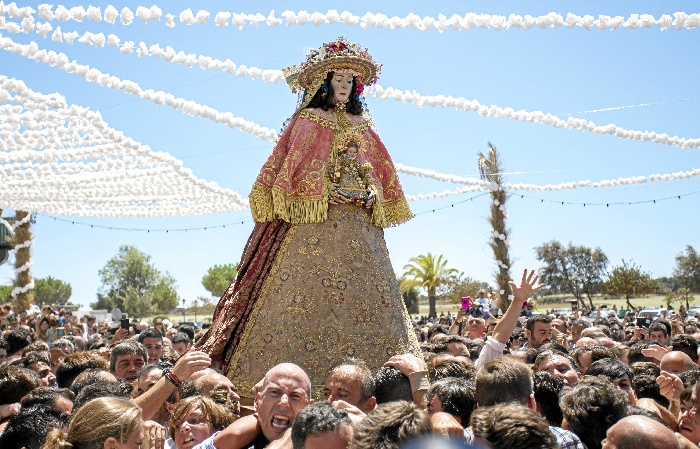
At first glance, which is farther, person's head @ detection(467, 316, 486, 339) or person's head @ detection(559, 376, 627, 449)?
person's head @ detection(467, 316, 486, 339)

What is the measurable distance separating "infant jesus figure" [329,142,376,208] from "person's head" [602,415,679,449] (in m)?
3.85

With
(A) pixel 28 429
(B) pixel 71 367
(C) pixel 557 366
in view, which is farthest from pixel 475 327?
(A) pixel 28 429

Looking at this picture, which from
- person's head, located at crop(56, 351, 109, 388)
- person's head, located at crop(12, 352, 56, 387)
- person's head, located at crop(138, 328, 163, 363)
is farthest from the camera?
person's head, located at crop(138, 328, 163, 363)

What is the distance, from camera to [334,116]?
6777 millimetres

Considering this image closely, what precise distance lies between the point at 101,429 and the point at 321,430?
999 mm

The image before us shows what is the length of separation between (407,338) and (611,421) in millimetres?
2947

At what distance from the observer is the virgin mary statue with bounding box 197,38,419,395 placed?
6.06 metres

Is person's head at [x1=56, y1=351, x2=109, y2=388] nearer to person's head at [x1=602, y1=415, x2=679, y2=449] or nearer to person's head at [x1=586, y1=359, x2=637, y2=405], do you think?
person's head at [x1=586, y1=359, x2=637, y2=405]

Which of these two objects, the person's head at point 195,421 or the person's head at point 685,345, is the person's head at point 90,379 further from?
the person's head at point 685,345

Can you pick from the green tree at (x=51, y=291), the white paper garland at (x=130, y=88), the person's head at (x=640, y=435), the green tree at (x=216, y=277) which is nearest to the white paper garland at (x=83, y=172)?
the white paper garland at (x=130, y=88)

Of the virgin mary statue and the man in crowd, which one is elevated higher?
the virgin mary statue

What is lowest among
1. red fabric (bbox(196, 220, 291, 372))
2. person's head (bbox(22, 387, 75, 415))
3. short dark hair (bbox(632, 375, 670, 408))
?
short dark hair (bbox(632, 375, 670, 408))

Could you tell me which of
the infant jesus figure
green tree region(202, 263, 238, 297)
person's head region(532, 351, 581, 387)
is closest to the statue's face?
the infant jesus figure

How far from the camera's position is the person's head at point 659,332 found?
925cm
